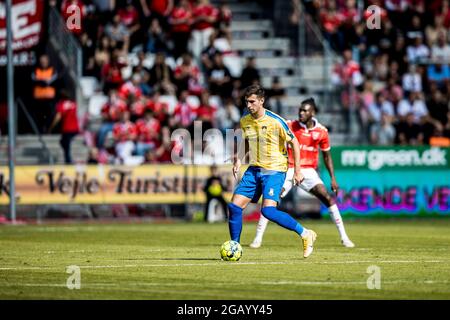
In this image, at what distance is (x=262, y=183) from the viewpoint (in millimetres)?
17875

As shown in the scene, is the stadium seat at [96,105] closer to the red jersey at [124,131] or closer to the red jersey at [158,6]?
the red jersey at [124,131]

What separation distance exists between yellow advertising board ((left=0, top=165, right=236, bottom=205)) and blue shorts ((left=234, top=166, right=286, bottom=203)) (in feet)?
42.9

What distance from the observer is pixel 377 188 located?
31969mm

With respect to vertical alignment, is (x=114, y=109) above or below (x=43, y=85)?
below

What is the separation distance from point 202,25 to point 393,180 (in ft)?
26.7

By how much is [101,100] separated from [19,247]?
14293 mm

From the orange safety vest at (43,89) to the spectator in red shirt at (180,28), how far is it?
457 cm

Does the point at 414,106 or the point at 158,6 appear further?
the point at 158,6

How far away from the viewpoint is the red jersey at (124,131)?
3247 centimetres

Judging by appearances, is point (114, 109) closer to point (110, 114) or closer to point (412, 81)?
point (110, 114)

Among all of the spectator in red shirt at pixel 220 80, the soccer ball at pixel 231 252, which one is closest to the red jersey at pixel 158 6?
the spectator in red shirt at pixel 220 80
